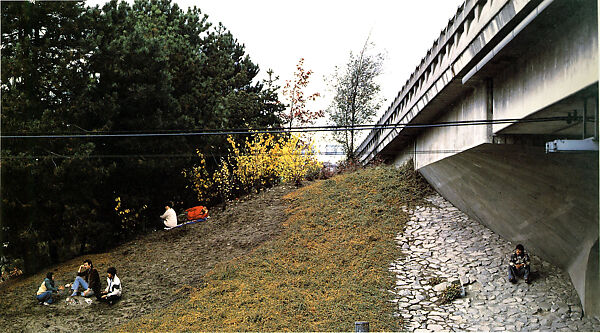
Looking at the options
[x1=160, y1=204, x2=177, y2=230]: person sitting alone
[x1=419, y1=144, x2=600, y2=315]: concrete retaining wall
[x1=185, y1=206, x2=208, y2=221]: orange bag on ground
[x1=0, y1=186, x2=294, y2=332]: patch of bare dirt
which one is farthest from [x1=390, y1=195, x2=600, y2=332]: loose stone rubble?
[x1=160, y1=204, x2=177, y2=230]: person sitting alone

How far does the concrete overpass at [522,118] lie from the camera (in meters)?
6.98

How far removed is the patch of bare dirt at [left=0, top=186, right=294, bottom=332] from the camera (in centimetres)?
1360

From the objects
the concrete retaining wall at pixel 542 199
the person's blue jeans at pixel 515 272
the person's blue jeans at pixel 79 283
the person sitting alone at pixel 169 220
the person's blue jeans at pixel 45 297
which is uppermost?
the concrete retaining wall at pixel 542 199

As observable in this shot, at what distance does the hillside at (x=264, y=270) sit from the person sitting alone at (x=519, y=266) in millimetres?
2818

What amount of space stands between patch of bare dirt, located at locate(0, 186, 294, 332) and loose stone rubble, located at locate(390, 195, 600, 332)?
15.9 ft

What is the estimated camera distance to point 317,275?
44.7ft

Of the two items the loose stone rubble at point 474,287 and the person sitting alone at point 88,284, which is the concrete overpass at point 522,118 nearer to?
the loose stone rubble at point 474,287

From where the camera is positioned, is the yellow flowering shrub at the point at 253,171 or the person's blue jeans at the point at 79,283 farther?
the yellow flowering shrub at the point at 253,171

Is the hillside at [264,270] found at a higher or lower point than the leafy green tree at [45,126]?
lower

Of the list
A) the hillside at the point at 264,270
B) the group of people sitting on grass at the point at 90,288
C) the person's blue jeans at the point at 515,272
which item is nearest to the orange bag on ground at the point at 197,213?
the hillside at the point at 264,270

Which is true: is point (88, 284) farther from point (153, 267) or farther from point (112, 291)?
point (153, 267)

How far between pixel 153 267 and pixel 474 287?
9428 millimetres

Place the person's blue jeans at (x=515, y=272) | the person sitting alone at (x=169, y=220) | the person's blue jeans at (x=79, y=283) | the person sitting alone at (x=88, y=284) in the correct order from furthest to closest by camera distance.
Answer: the person sitting alone at (x=169, y=220), the person's blue jeans at (x=79, y=283), the person sitting alone at (x=88, y=284), the person's blue jeans at (x=515, y=272)

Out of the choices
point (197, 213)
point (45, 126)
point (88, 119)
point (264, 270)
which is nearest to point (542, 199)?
point (264, 270)
